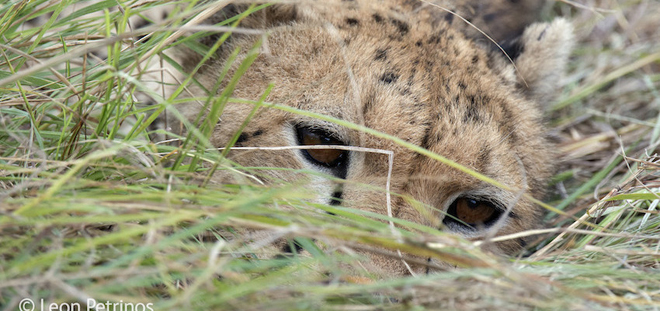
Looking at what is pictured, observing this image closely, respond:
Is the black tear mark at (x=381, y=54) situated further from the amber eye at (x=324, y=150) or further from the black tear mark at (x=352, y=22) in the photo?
the amber eye at (x=324, y=150)

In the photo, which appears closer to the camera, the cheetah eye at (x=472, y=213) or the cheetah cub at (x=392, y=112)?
the cheetah cub at (x=392, y=112)

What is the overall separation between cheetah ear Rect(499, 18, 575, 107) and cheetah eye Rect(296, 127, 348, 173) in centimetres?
110

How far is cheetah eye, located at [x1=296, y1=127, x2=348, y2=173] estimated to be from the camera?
6.94 feet

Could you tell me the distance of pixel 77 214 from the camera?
4.90 ft

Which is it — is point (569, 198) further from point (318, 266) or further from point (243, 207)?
point (243, 207)

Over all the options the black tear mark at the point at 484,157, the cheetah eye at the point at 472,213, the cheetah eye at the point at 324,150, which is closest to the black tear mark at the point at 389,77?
the cheetah eye at the point at 324,150

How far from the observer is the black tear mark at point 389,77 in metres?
2.11

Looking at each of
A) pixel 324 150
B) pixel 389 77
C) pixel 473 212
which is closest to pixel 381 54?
pixel 389 77

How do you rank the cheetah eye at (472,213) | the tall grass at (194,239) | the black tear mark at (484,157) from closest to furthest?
the tall grass at (194,239) < the black tear mark at (484,157) < the cheetah eye at (472,213)

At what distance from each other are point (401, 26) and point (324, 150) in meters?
0.69

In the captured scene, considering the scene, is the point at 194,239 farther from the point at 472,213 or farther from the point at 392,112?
the point at 472,213

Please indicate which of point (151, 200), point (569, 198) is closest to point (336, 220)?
point (151, 200)

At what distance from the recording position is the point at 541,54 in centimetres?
277

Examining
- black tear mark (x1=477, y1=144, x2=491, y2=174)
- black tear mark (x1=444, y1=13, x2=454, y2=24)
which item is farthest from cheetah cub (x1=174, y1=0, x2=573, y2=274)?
black tear mark (x1=444, y1=13, x2=454, y2=24)
